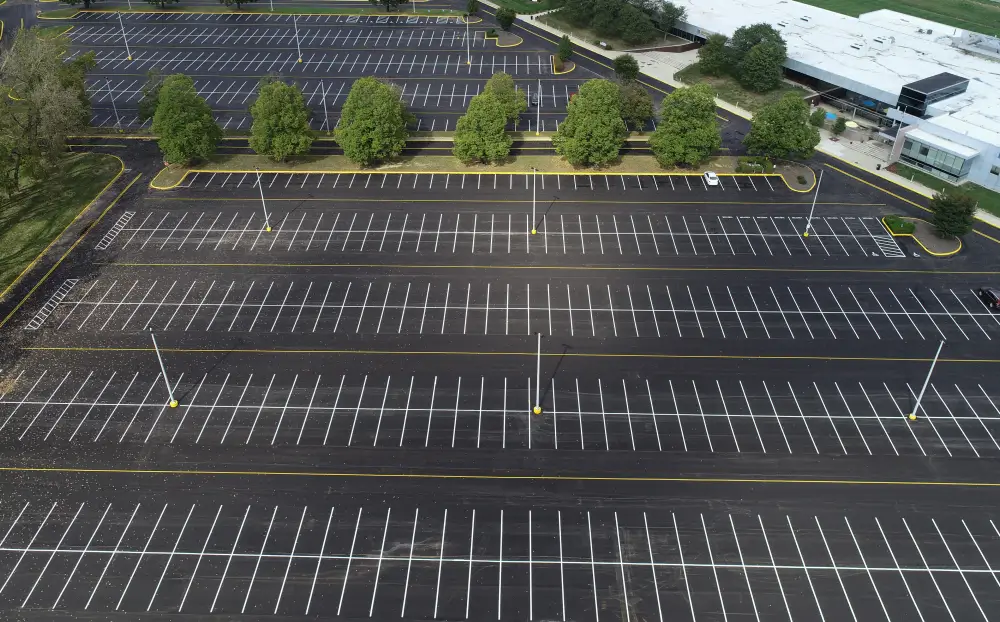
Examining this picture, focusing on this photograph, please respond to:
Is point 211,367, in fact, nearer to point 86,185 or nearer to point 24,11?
point 86,185

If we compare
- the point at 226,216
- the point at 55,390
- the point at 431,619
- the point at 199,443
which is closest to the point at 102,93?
the point at 226,216

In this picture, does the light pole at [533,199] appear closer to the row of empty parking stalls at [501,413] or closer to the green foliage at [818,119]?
the row of empty parking stalls at [501,413]

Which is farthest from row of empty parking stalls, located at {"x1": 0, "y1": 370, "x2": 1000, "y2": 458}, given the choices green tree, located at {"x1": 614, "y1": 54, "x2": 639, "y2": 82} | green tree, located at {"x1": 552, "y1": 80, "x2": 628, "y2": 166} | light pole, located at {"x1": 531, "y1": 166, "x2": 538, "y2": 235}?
green tree, located at {"x1": 614, "y1": 54, "x2": 639, "y2": 82}

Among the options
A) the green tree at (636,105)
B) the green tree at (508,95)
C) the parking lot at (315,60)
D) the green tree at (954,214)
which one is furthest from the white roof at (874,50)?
the green tree at (508,95)

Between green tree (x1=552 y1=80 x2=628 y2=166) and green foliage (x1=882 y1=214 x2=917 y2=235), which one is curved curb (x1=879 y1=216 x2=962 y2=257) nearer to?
green foliage (x1=882 y1=214 x2=917 y2=235)

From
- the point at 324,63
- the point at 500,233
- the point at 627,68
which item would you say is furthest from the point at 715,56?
the point at 324,63
